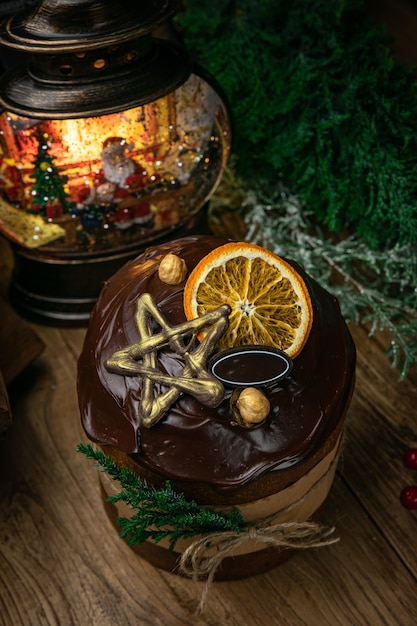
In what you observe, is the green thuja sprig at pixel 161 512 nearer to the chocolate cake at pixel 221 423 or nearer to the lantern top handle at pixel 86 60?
the chocolate cake at pixel 221 423

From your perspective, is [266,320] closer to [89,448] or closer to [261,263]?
[261,263]

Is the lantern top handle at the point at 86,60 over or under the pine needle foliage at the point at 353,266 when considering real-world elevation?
over

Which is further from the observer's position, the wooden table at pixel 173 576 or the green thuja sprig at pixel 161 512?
the wooden table at pixel 173 576

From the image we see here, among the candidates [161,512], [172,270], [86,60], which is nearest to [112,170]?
[86,60]

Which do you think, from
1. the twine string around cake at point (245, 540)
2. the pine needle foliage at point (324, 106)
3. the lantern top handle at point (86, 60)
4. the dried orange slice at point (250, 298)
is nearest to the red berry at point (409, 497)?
the twine string around cake at point (245, 540)

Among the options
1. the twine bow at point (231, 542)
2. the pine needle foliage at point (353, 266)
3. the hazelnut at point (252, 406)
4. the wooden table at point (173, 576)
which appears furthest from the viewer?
the pine needle foliage at point (353, 266)

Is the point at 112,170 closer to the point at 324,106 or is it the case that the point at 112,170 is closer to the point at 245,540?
the point at 324,106

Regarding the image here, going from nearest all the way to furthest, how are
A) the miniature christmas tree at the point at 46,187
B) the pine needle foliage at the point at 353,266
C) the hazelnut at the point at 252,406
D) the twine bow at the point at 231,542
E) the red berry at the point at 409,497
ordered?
the hazelnut at the point at 252,406 < the twine bow at the point at 231,542 < the red berry at the point at 409,497 < the miniature christmas tree at the point at 46,187 < the pine needle foliage at the point at 353,266
